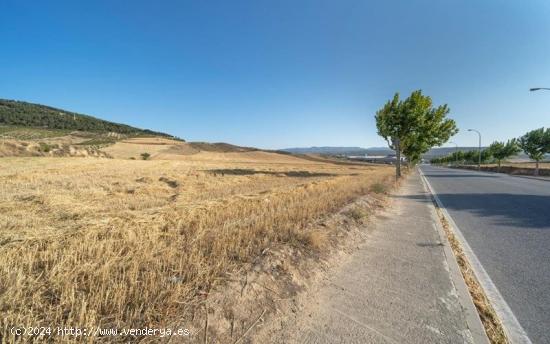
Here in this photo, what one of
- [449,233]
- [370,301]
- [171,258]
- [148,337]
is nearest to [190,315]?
[148,337]

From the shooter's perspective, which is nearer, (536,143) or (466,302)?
(466,302)

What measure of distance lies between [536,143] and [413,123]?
115 feet

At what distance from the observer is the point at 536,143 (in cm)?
3688

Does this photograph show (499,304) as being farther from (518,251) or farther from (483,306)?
(518,251)

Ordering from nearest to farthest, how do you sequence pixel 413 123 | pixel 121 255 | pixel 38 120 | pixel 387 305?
pixel 387 305 → pixel 121 255 → pixel 413 123 → pixel 38 120

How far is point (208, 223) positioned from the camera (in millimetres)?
5332

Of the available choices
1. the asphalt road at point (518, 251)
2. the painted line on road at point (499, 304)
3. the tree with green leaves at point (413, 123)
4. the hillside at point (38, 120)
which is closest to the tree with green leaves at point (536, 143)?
the tree with green leaves at point (413, 123)

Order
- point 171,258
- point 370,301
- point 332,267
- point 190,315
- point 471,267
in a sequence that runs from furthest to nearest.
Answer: point 471,267 → point 332,267 → point 171,258 → point 370,301 → point 190,315

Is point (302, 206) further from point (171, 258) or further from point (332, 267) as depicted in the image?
point (171, 258)

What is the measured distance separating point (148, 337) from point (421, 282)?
3.37 meters

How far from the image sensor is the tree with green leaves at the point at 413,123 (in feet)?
61.7

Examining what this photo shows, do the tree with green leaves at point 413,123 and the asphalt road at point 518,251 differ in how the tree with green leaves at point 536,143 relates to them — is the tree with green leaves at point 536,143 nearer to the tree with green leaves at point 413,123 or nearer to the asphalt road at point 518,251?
the tree with green leaves at point 413,123

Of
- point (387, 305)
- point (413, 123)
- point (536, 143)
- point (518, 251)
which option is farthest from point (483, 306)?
point (536, 143)

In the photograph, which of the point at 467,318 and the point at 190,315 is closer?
the point at 190,315
